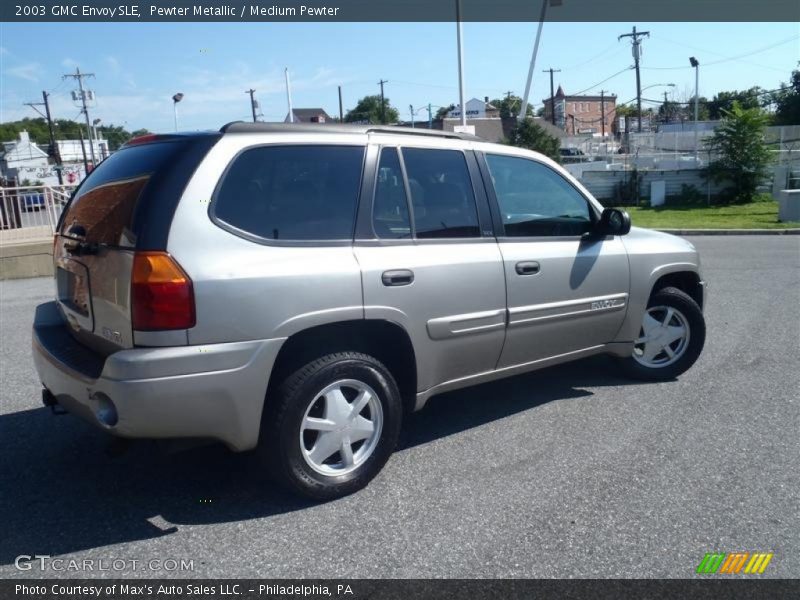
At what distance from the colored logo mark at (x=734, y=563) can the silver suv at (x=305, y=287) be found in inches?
63.5

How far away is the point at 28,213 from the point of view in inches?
538

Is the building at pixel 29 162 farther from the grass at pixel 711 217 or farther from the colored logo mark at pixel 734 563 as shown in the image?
the colored logo mark at pixel 734 563

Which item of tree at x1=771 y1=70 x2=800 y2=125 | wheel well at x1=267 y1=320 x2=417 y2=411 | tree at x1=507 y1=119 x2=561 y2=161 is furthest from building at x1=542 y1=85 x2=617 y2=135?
wheel well at x1=267 y1=320 x2=417 y2=411

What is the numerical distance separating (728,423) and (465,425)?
1708mm

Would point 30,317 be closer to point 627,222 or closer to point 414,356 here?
point 414,356

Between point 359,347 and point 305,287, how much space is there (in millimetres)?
565

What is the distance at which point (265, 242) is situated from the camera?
11.0ft

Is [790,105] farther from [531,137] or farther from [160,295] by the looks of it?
[160,295]

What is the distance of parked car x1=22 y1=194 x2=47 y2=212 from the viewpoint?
43.9 ft

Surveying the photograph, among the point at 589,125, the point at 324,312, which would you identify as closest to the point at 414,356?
the point at 324,312

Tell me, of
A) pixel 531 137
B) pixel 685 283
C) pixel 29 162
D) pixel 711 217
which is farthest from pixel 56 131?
pixel 685 283

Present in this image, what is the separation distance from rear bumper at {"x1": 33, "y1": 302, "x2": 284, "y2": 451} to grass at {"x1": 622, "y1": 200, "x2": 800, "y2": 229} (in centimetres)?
1610

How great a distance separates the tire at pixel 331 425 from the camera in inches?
134
